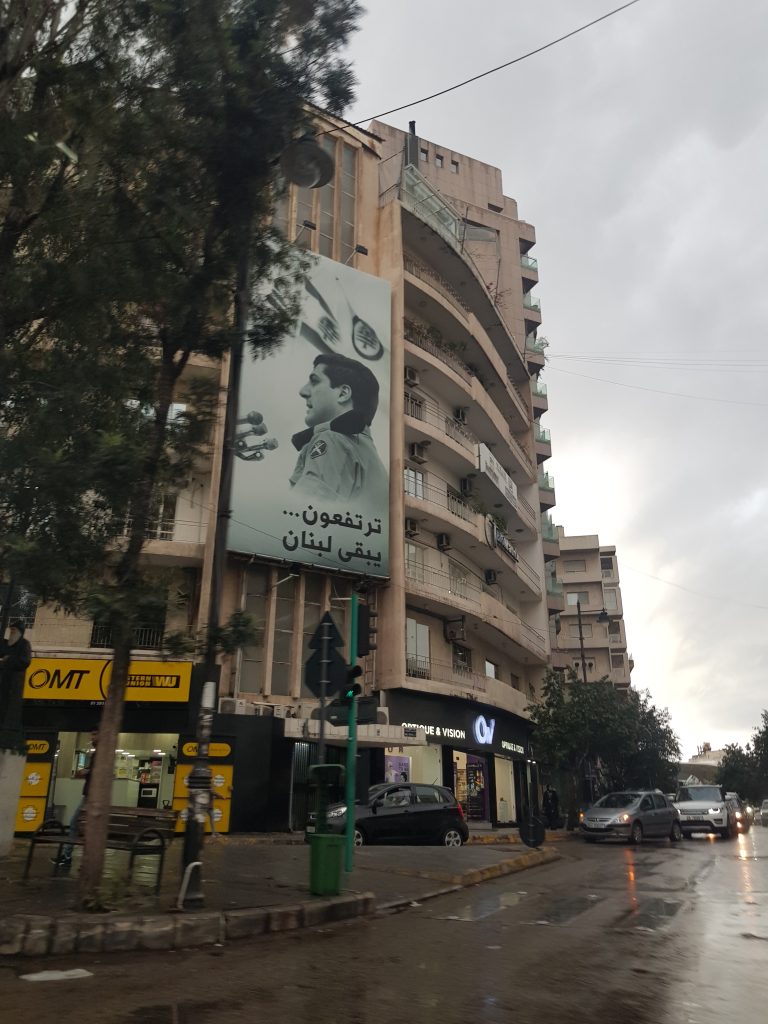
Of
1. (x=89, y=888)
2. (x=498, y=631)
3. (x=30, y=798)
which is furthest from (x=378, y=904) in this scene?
(x=498, y=631)

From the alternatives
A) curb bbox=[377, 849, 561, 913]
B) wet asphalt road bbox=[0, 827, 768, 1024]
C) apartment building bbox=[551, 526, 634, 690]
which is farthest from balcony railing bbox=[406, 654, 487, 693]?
apartment building bbox=[551, 526, 634, 690]

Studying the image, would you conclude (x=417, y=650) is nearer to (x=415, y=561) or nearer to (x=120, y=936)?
(x=415, y=561)

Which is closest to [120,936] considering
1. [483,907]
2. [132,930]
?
[132,930]

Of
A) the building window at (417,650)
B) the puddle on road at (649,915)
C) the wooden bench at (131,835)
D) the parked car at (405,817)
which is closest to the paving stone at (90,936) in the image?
the wooden bench at (131,835)

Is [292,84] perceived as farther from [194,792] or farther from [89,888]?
[89,888]

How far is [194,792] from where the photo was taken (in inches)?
306

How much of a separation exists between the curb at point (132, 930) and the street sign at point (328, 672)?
113 inches

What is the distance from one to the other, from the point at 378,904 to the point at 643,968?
384 centimetres

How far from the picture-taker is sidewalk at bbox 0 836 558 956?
20.8 ft

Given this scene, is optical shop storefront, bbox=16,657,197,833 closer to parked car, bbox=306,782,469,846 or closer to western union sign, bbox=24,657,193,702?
western union sign, bbox=24,657,193,702

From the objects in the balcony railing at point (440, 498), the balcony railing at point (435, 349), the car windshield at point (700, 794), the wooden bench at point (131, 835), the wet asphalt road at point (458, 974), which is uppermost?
the balcony railing at point (435, 349)

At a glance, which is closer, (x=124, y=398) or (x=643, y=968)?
(x=643, y=968)

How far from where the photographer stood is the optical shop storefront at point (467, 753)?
25.5m

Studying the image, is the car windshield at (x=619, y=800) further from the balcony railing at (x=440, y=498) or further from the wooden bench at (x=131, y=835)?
the wooden bench at (x=131, y=835)
